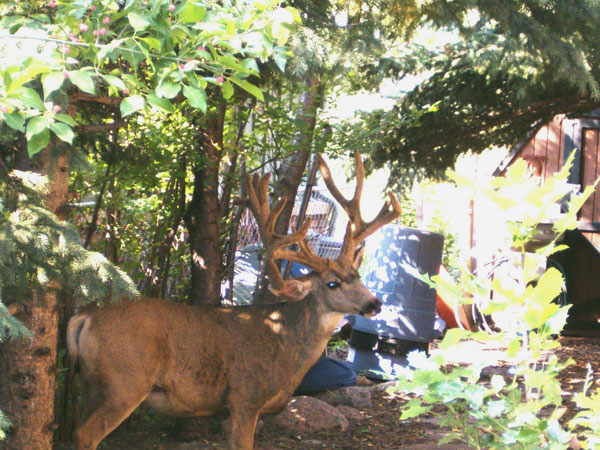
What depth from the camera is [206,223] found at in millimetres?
6785

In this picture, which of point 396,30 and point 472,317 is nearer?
point 396,30

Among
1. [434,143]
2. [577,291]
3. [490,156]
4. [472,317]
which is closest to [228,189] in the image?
[434,143]

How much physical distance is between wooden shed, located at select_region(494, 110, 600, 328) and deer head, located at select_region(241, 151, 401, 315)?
680 cm

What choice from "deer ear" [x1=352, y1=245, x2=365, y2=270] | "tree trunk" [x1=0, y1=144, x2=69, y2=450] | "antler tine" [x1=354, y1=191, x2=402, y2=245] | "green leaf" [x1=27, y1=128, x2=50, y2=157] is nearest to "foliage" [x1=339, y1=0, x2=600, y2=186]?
"antler tine" [x1=354, y1=191, x2=402, y2=245]

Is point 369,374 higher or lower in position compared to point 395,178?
lower

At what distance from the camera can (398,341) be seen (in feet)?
28.6

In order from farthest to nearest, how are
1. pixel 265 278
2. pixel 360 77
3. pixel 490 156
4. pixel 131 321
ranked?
pixel 490 156, pixel 360 77, pixel 265 278, pixel 131 321

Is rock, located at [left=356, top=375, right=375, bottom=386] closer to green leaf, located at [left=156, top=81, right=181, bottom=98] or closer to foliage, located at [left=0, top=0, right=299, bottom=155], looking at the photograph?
foliage, located at [left=0, top=0, right=299, bottom=155]

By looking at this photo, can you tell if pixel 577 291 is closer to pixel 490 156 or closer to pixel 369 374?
pixel 490 156

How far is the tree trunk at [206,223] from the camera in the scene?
6543 mm

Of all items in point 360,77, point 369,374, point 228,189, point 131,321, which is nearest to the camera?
point 131,321

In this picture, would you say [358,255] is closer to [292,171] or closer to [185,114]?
[292,171]

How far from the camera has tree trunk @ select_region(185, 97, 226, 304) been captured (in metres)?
6.54

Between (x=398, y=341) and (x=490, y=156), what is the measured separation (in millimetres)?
8907
